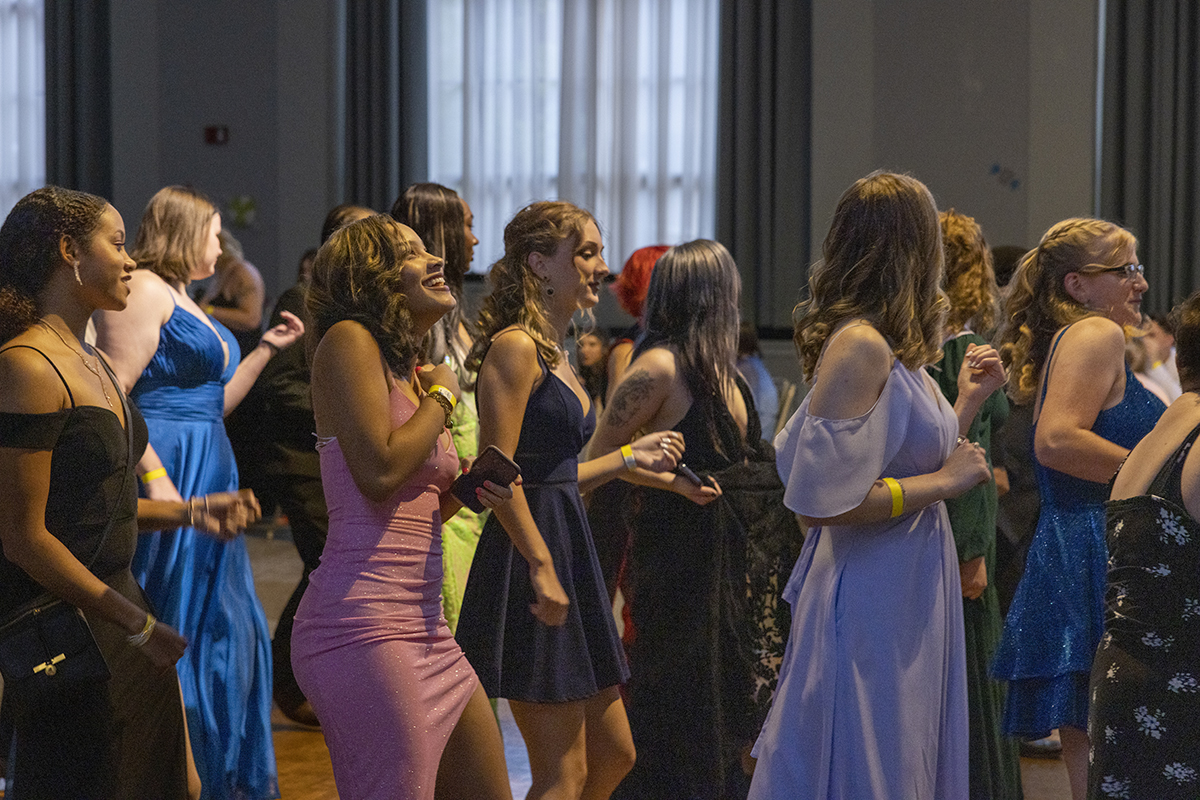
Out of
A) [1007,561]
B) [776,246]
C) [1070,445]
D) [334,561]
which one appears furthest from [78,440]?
[776,246]

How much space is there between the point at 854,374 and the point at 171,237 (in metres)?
1.96

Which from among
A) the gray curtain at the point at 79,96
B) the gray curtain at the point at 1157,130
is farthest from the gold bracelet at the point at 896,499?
the gray curtain at the point at 79,96

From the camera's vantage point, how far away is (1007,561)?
160 inches

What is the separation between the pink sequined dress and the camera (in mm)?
1961

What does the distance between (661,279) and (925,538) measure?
3.73 feet

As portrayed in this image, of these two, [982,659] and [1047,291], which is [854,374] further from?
[982,659]

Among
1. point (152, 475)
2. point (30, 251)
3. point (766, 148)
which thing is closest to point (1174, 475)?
point (30, 251)

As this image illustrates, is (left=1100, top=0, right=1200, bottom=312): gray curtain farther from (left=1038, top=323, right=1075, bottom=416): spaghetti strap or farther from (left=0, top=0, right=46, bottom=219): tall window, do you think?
(left=0, top=0, right=46, bottom=219): tall window

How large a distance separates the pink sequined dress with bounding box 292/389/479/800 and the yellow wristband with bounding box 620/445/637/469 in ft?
2.14

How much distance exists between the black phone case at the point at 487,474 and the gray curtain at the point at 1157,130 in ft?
22.0

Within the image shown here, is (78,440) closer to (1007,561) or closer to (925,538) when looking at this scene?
(925,538)

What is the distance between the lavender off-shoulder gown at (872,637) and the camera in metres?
2.07

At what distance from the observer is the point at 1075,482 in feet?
8.98

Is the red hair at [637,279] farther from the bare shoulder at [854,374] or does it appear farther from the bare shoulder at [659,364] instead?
the bare shoulder at [854,374]
